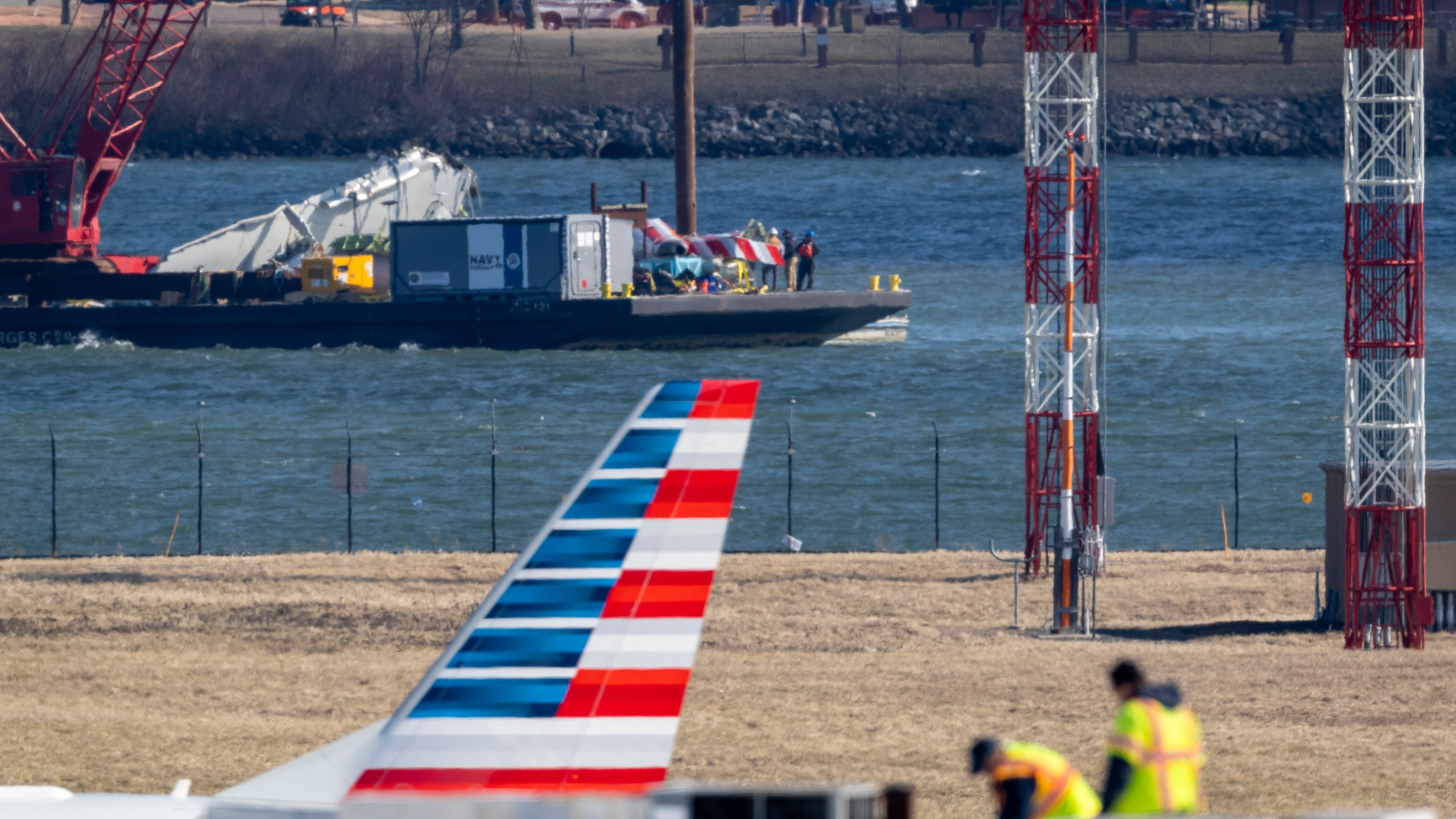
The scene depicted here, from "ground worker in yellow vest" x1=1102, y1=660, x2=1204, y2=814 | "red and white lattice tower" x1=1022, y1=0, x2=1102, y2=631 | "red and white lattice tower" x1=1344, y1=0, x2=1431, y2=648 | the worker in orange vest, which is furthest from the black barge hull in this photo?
"ground worker in yellow vest" x1=1102, y1=660, x2=1204, y2=814

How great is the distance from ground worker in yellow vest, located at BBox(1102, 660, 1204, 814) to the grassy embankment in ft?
441

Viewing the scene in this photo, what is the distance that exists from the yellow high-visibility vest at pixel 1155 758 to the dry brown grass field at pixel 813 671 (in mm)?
6598

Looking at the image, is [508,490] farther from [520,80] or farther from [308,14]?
[308,14]

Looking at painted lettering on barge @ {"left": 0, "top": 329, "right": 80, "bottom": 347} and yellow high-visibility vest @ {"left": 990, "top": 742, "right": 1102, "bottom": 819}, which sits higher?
yellow high-visibility vest @ {"left": 990, "top": 742, "right": 1102, "bottom": 819}

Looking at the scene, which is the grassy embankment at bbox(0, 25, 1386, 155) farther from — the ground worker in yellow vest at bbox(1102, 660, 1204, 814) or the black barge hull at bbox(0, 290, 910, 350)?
the ground worker in yellow vest at bbox(1102, 660, 1204, 814)

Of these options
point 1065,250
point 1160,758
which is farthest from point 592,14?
point 1160,758

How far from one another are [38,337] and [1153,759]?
60212mm

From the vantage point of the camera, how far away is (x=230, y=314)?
62.7 meters

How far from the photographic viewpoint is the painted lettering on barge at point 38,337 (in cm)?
6369

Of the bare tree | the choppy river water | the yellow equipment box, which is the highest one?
the bare tree

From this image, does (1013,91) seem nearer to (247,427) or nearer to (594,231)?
(594,231)

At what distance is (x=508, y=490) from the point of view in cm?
4003

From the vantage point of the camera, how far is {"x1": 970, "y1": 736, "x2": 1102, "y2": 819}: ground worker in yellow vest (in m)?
7.85

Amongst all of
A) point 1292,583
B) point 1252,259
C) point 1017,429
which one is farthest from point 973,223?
point 1292,583
